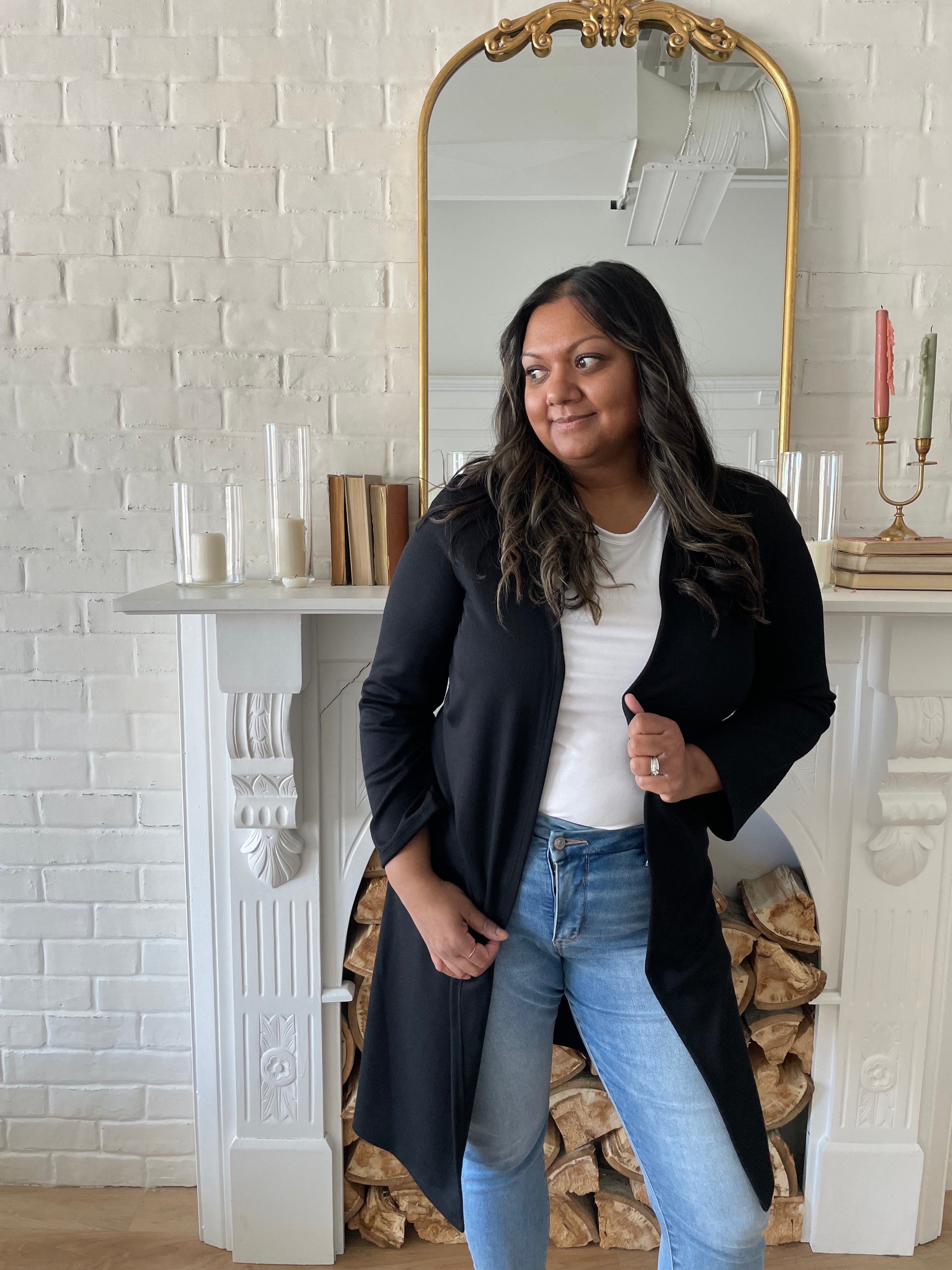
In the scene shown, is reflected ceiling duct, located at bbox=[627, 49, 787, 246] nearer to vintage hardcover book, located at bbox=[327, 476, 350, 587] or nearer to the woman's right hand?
vintage hardcover book, located at bbox=[327, 476, 350, 587]

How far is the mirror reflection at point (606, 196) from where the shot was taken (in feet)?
5.41

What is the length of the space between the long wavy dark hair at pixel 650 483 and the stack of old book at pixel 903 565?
1.53 feet

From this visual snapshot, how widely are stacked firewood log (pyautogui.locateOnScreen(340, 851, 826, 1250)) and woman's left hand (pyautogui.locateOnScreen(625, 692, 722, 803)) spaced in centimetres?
78

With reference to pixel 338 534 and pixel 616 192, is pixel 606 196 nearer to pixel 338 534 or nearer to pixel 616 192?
pixel 616 192

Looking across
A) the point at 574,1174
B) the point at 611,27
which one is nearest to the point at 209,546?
the point at 611,27

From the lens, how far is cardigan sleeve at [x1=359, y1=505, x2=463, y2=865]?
116cm

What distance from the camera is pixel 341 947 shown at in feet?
5.71

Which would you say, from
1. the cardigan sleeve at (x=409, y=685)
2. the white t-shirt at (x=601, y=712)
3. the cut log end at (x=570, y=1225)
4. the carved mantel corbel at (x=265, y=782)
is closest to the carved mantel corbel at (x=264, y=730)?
the carved mantel corbel at (x=265, y=782)

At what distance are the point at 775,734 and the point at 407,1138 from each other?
71 cm

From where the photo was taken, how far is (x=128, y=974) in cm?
188

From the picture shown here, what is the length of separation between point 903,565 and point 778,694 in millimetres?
480

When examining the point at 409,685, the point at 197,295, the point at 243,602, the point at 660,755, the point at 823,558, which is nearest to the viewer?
the point at 660,755

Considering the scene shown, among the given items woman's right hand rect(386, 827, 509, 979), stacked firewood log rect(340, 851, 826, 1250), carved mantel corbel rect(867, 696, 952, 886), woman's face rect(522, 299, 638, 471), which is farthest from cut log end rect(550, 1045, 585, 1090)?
woman's face rect(522, 299, 638, 471)

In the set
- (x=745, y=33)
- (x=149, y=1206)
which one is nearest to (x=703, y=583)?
(x=745, y=33)
